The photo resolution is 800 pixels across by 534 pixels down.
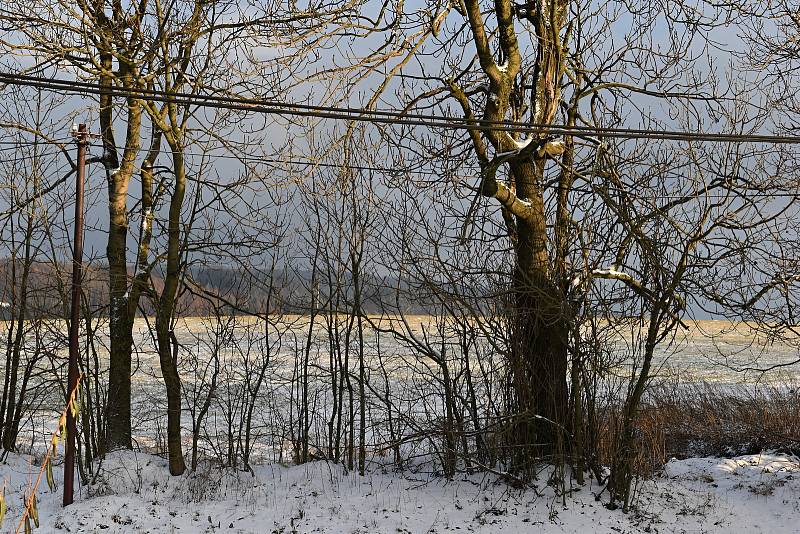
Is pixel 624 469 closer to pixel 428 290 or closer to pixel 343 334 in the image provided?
pixel 428 290

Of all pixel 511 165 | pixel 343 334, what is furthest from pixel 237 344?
pixel 511 165

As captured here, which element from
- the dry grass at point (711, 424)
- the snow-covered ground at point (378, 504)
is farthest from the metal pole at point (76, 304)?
the dry grass at point (711, 424)

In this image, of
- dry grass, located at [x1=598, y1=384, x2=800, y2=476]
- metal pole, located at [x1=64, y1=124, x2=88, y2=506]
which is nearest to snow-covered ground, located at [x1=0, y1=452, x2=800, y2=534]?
metal pole, located at [x1=64, y1=124, x2=88, y2=506]

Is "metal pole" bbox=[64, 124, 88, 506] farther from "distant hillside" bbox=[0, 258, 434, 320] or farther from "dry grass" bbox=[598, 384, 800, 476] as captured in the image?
"dry grass" bbox=[598, 384, 800, 476]

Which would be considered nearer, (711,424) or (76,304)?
(76,304)

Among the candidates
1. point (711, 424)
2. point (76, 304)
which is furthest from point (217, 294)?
point (711, 424)

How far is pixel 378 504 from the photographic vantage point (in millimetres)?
8523

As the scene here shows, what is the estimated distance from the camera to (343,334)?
10188 mm

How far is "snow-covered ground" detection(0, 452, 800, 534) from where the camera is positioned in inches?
317

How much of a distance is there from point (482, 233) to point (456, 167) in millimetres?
937

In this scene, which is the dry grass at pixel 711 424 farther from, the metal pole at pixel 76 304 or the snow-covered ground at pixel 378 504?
the metal pole at pixel 76 304

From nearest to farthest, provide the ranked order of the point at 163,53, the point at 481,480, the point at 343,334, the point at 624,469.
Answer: the point at 624,469
the point at 481,480
the point at 163,53
the point at 343,334

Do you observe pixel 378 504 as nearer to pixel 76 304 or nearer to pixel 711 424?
pixel 76 304

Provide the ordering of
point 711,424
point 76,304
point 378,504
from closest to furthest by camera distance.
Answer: point 76,304 < point 378,504 < point 711,424
